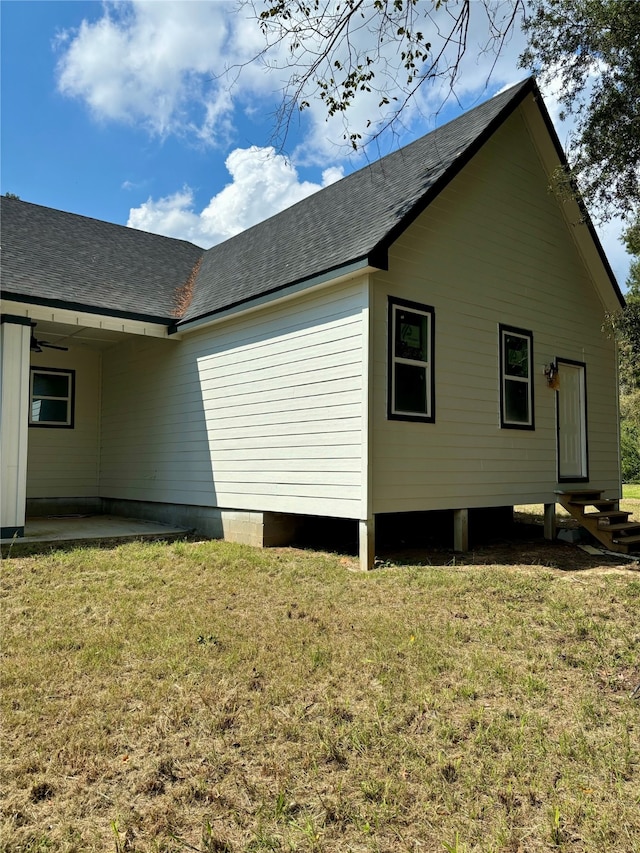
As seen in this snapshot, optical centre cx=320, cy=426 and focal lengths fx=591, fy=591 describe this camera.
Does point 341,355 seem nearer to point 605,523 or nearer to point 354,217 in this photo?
point 354,217

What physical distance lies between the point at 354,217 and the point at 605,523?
598cm

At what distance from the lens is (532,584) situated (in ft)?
20.2

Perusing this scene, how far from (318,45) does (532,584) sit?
569 centimetres

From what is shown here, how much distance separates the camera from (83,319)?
9.32 m

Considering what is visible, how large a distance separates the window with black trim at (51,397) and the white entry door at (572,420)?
382 inches

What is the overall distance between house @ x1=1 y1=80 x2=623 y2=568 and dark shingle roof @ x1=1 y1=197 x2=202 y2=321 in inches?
2.2

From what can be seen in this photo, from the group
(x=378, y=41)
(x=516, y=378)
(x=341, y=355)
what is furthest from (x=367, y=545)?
(x=378, y=41)

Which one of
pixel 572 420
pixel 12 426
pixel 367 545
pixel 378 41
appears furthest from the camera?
pixel 572 420

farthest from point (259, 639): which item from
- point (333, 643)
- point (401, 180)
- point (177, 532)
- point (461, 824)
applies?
point (401, 180)

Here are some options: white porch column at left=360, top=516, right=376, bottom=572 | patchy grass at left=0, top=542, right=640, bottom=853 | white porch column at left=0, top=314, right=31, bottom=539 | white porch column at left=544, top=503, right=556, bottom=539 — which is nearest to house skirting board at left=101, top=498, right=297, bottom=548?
white porch column at left=360, top=516, right=376, bottom=572

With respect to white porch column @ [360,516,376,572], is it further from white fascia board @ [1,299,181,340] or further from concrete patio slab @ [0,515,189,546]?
white fascia board @ [1,299,181,340]

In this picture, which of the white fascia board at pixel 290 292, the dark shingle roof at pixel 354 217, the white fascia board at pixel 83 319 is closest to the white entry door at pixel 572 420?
the dark shingle roof at pixel 354 217

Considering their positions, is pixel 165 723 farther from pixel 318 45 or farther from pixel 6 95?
pixel 6 95

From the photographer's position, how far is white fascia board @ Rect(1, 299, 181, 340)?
8.57 meters
